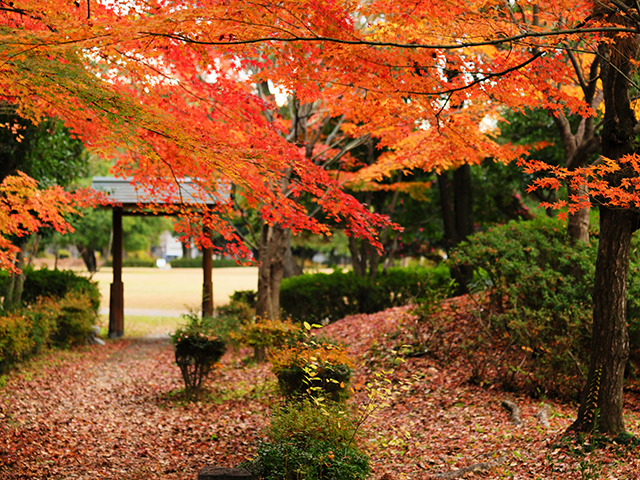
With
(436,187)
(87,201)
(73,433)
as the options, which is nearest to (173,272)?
(436,187)

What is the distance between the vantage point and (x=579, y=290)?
688cm

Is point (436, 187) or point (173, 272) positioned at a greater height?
point (436, 187)

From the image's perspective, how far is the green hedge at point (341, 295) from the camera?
12859 millimetres

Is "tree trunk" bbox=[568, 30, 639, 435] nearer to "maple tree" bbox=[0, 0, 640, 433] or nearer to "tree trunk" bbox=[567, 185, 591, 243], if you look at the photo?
"maple tree" bbox=[0, 0, 640, 433]

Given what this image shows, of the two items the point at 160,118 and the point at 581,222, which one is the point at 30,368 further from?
the point at 581,222

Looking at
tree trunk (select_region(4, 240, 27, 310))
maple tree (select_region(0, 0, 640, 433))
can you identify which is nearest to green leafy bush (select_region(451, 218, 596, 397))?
maple tree (select_region(0, 0, 640, 433))

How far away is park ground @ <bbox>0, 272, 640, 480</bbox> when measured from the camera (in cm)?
479

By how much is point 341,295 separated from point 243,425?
21.9 ft

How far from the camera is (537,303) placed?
7250 mm

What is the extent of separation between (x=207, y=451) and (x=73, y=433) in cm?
166

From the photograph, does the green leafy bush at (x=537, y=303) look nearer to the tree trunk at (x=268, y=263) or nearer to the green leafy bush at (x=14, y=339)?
the tree trunk at (x=268, y=263)

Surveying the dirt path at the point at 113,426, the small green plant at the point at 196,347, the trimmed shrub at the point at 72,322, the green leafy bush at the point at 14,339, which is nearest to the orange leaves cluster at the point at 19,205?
the green leafy bush at the point at 14,339

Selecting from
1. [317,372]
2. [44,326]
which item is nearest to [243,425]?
[317,372]

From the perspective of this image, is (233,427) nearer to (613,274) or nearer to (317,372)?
(317,372)
